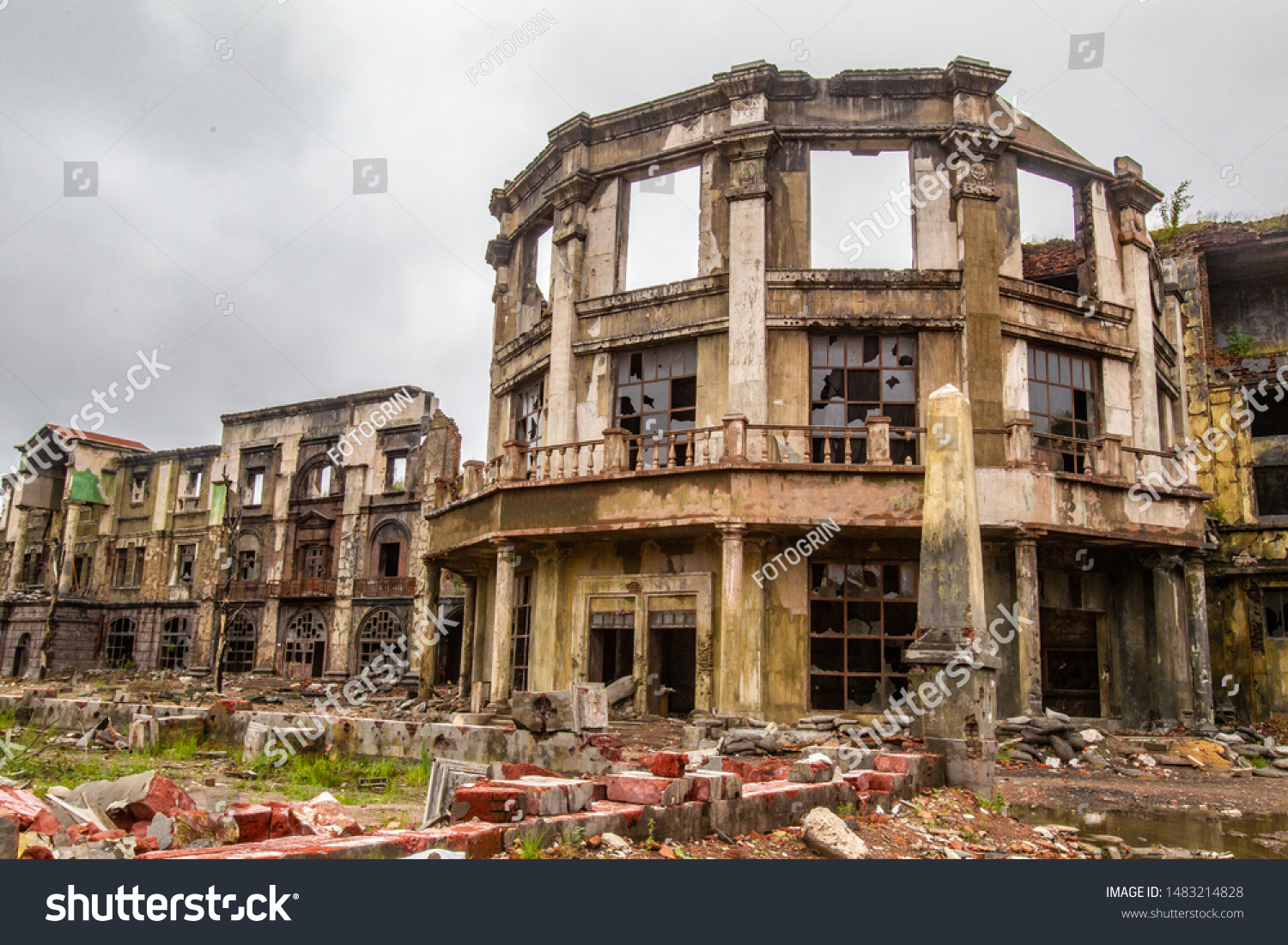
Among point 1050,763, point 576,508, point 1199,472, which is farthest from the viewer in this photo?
point 1199,472

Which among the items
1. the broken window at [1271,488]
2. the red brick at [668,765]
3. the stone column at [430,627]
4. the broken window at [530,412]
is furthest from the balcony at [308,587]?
the red brick at [668,765]

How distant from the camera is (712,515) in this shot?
1492cm

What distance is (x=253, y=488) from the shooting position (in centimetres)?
3938

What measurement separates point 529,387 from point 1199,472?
1625cm

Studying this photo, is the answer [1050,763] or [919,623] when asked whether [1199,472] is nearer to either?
[1050,763]

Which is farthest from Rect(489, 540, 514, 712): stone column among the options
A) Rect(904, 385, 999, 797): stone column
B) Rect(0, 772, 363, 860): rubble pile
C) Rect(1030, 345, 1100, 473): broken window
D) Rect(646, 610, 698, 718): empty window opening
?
Rect(0, 772, 363, 860): rubble pile

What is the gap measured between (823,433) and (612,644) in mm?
5366

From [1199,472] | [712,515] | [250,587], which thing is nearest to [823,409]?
[712,515]

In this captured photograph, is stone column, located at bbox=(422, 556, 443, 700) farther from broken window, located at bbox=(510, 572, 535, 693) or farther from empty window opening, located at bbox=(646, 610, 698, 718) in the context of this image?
empty window opening, located at bbox=(646, 610, 698, 718)

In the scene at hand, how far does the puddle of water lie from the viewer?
8.18 m

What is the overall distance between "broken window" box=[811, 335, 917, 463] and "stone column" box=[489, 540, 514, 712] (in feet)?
19.3

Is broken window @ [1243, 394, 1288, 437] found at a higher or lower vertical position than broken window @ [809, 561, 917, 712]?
higher

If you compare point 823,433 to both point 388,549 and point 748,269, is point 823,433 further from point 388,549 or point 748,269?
point 388,549

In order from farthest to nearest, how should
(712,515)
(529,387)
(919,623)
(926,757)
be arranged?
(529,387), (712,515), (919,623), (926,757)
